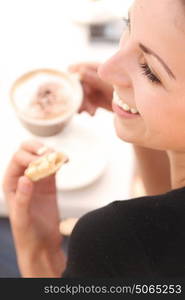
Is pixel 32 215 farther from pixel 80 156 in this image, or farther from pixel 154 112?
pixel 154 112

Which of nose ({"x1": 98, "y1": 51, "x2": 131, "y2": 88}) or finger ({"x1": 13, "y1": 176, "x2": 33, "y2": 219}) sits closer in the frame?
nose ({"x1": 98, "y1": 51, "x2": 131, "y2": 88})

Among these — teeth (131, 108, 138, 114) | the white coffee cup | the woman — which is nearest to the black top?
the woman

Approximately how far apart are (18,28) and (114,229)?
0.57 metres

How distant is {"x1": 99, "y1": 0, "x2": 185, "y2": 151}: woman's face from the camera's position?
440mm

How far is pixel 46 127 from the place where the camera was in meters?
0.76

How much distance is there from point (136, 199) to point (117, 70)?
0.16 meters

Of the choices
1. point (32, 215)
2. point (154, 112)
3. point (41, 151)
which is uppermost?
point (154, 112)

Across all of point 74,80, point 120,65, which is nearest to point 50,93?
point 74,80

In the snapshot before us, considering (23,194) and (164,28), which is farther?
(23,194)

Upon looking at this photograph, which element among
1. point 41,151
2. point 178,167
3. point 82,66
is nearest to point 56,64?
point 82,66

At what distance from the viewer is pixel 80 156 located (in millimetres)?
790

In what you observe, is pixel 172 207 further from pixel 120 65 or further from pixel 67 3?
pixel 67 3

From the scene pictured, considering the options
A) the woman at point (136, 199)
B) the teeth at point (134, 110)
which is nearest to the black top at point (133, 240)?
the woman at point (136, 199)

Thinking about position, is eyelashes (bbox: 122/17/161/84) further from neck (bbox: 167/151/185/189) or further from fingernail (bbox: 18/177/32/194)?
fingernail (bbox: 18/177/32/194)
